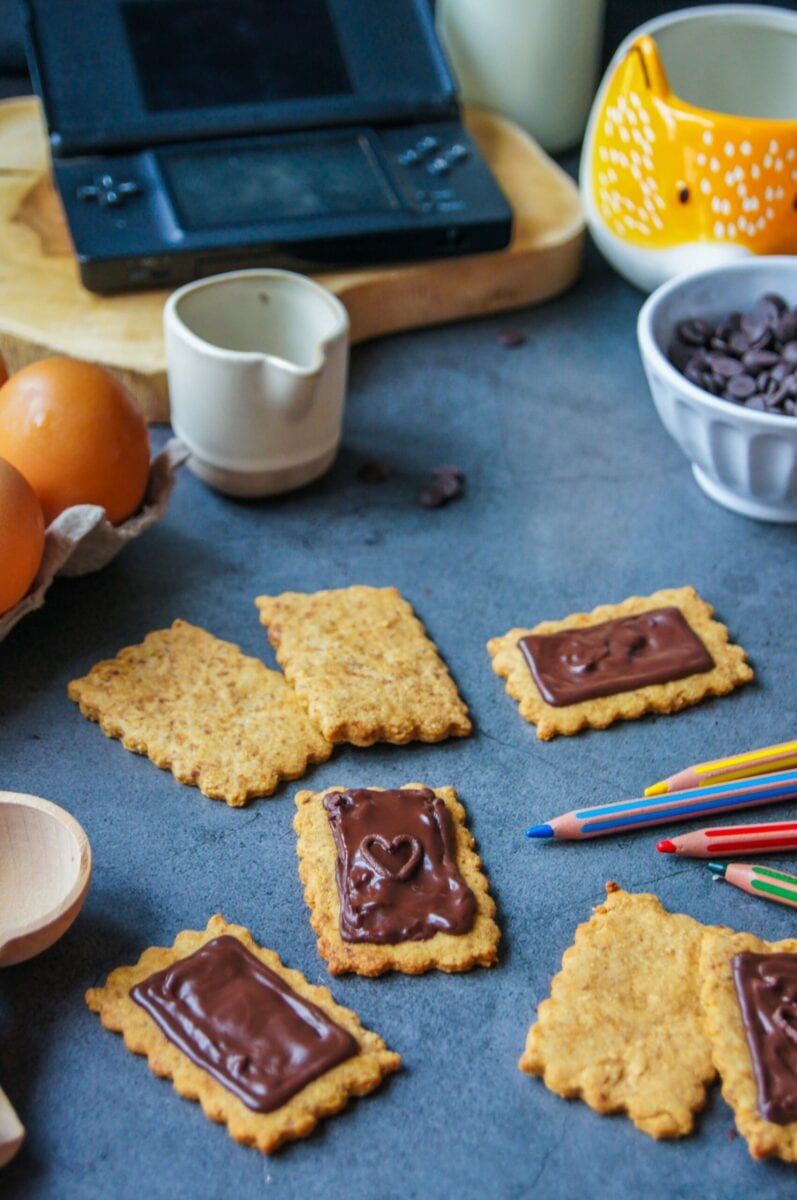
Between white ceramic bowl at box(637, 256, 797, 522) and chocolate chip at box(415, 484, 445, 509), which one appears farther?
chocolate chip at box(415, 484, 445, 509)

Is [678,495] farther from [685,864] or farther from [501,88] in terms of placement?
[501,88]

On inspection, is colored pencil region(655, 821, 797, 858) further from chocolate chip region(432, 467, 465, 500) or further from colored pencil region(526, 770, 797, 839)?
chocolate chip region(432, 467, 465, 500)

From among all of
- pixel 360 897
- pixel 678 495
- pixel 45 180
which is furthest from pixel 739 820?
pixel 45 180

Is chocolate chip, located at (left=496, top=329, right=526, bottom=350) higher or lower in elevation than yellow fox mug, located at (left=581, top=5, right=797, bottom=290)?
lower

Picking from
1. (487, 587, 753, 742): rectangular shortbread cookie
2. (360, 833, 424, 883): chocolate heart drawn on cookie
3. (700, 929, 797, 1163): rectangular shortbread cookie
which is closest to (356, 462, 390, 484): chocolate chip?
(487, 587, 753, 742): rectangular shortbread cookie

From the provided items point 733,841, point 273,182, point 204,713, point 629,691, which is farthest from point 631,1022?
point 273,182

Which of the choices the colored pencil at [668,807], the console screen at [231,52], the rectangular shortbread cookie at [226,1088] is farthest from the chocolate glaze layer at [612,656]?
the console screen at [231,52]

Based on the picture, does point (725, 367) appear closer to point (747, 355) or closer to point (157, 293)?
point (747, 355)
